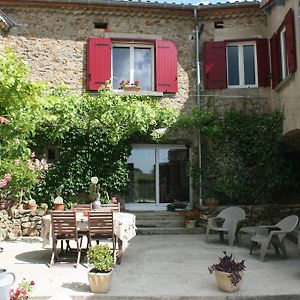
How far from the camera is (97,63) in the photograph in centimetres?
→ 1110

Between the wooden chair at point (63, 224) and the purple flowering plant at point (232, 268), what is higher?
the wooden chair at point (63, 224)

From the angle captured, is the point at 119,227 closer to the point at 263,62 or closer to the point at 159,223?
the point at 159,223

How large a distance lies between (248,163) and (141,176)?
3132mm

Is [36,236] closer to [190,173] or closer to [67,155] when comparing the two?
[67,155]

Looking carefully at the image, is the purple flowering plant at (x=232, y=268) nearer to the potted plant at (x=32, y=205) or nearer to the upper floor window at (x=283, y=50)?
the upper floor window at (x=283, y=50)

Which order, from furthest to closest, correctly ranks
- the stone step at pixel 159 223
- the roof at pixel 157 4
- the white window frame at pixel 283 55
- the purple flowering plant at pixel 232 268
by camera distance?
the roof at pixel 157 4 < the stone step at pixel 159 223 < the white window frame at pixel 283 55 < the purple flowering plant at pixel 232 268

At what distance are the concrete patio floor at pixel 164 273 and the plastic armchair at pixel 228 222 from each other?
28cm

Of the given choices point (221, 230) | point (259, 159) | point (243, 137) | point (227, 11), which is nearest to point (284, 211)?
point (259, 159)

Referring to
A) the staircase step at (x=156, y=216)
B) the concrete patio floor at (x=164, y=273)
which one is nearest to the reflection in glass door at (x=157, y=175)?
the staircase step at (x=156, y=216)

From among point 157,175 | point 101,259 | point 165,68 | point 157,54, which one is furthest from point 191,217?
point 101,259

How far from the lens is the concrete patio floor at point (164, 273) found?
5090mm

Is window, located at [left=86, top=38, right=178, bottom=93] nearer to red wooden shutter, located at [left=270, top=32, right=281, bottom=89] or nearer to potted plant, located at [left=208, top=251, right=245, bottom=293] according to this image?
red wooden shutter, located at [left=270, top=32, right=281, bottom=89]

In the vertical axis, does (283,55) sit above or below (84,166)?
above

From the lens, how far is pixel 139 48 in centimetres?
1170
